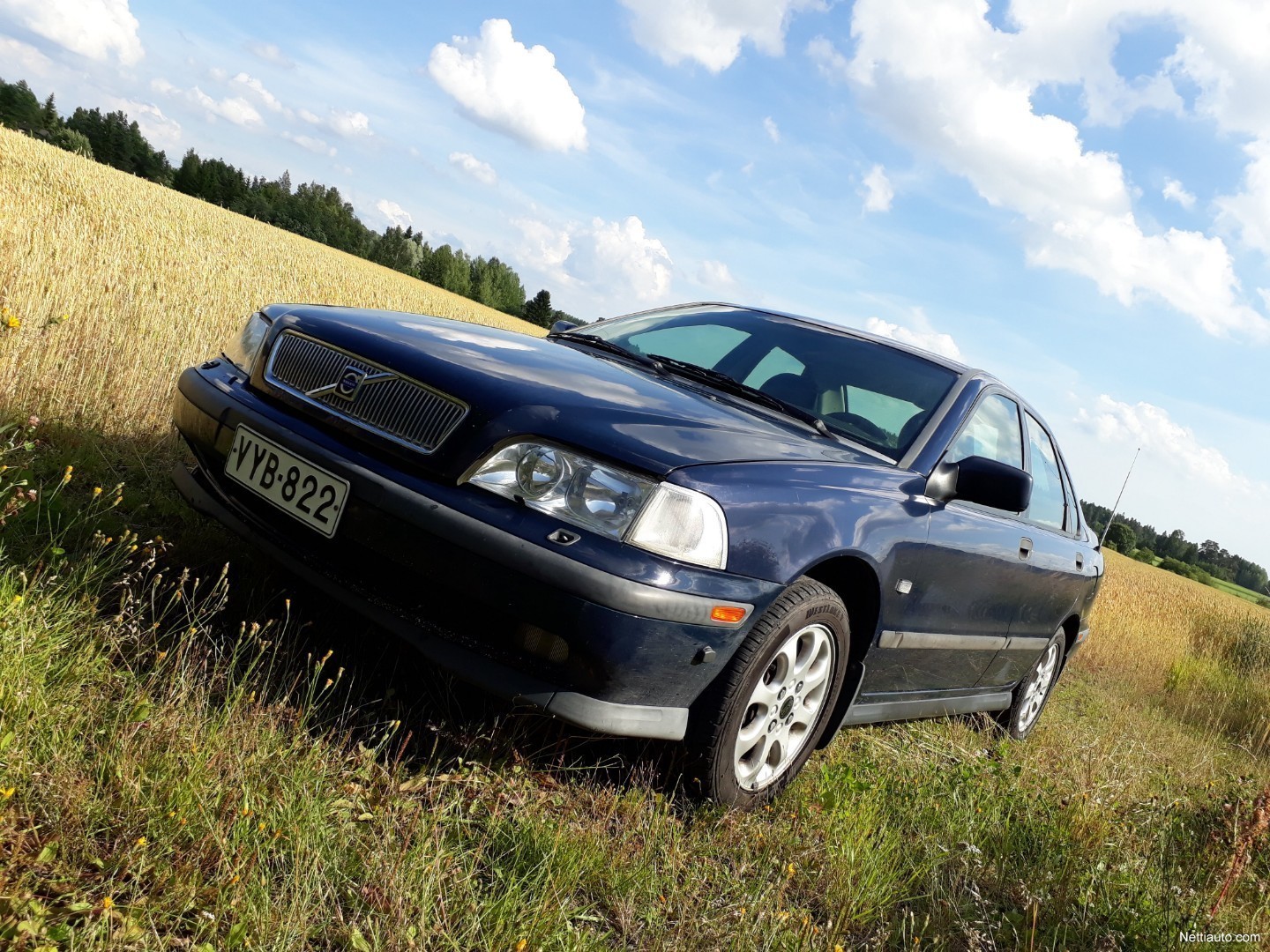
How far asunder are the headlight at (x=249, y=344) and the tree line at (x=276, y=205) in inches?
2623

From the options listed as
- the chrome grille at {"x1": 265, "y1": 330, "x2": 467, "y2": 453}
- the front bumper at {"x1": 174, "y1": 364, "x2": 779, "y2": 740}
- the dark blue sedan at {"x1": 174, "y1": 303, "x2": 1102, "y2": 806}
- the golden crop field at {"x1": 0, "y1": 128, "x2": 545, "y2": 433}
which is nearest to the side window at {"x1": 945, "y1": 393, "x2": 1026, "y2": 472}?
the dark blue sedan at {"x1": 174, "y1": 303, "x2": 1102, "y2": 806}

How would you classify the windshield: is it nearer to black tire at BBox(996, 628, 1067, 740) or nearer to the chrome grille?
the chrome grille

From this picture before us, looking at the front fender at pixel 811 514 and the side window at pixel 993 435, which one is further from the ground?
the side window at pixel 993 435

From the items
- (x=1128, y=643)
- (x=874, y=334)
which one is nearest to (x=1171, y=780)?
(x=874, y=334)

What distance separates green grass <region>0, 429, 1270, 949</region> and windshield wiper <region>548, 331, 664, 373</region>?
4.61 feet

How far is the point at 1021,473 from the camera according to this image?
Answer: 323 centimetres

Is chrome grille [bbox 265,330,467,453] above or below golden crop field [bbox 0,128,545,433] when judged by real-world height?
above

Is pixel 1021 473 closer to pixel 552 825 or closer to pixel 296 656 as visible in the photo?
pixel 552 825

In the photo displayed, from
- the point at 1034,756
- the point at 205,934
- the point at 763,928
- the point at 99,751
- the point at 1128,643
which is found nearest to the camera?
the point at 205,934

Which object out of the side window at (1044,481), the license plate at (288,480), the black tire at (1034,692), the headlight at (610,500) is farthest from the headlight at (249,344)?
the black tire at (1034,692)

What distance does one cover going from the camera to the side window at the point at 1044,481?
467 centimetres

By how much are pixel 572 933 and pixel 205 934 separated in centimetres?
73

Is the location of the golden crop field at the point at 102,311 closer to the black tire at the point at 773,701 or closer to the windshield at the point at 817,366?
the windshield at the point at 817,366

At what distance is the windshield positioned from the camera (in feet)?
12.0
